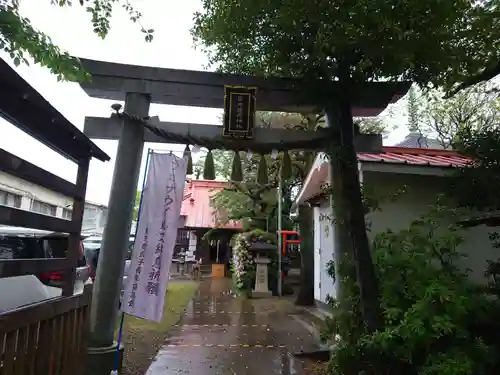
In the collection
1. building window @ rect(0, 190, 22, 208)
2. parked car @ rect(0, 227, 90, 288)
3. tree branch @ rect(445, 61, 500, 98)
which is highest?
tree branch @ rect(445, 61, 500, 98)

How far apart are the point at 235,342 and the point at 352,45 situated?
594 cm

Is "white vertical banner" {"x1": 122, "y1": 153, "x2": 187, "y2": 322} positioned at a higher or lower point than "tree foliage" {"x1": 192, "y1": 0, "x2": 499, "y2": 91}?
lower

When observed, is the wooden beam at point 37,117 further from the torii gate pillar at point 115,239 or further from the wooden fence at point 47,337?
the wooden fence at point 47,337

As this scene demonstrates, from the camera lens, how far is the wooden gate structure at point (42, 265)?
2.72 m

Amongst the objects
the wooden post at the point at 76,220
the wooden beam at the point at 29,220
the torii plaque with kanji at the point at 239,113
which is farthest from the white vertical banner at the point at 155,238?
the wooden beam at the point at 29,220

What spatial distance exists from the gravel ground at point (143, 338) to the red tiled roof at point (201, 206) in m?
10.8

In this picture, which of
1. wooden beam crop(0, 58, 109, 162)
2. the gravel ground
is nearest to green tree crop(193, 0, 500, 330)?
wooden beam crop(0, 58, 109, 162)

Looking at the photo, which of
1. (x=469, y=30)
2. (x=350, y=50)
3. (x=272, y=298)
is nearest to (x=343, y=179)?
(x=350, y=50)

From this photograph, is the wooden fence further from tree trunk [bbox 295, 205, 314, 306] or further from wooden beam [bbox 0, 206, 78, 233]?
tree trunk [bbox 295, 205, 314, 306]

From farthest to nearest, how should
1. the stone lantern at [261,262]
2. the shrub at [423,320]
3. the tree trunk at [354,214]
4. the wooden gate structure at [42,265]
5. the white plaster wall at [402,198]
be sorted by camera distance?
the stone lantern at [261,262] < the white plaster wall at [402,198] < the tree trunk at [354,214] < the shrub at [423,320] < the wooden gate structure at [42,265]

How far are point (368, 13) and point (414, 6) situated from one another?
0.54 meters

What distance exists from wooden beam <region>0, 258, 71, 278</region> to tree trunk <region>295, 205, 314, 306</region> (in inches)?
404

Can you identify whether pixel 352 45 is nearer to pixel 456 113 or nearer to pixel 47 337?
pixel 47 337

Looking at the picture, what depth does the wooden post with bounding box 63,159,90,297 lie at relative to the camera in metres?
4.30
